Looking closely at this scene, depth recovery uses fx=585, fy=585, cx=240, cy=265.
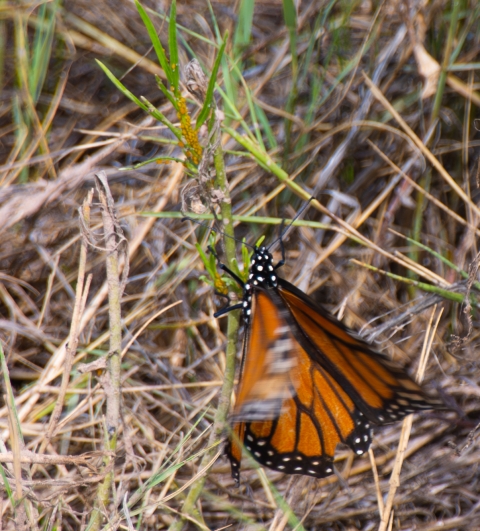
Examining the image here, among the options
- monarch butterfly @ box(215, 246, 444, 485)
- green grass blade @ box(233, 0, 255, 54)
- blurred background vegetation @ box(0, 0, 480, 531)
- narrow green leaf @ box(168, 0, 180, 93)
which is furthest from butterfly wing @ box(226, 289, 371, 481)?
green grass blade @ box(233, 0, 255, 54)

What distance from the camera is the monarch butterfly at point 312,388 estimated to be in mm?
1607

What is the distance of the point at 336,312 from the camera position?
2.17 meters

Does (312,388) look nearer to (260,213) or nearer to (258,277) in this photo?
(258,277)

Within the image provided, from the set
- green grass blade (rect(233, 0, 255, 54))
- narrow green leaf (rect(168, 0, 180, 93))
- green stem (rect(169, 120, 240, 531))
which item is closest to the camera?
narrow green leaf (rect(168, 0, 180, 93))

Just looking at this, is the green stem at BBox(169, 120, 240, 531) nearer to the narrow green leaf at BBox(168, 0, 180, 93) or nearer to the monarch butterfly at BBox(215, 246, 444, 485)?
Result: the monarch butterfly at BBox(215, 246, 444, 485)

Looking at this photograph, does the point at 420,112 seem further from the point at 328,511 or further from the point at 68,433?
the point at 68,433

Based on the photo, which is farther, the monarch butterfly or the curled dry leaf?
the curled dry leaf

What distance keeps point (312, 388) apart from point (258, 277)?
0.40m

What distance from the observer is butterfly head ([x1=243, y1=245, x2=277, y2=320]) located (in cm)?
159

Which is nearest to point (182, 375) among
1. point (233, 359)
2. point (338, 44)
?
point (233, 359)

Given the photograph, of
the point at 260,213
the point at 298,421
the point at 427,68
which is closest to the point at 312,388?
the point at 298,421

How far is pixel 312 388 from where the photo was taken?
1783 mm

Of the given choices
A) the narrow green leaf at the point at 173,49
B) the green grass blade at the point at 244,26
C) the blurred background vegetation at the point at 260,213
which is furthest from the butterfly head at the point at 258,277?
the green grass blade at the point at 244,26

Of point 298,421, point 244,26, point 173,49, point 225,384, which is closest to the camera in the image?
point 173,49
